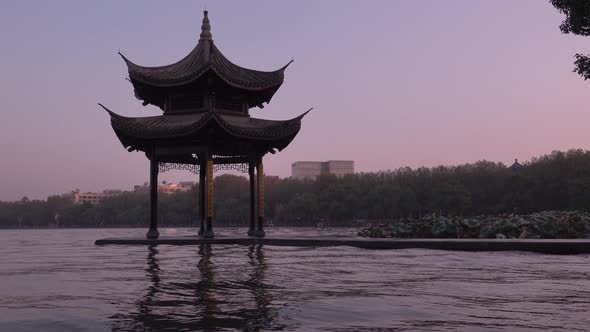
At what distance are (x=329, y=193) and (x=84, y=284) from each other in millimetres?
88321

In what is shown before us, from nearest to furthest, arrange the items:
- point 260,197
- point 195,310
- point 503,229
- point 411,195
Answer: point 195,310 < point 503,229 < point 260,197 < point 411,195

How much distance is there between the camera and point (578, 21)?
50.4 ft

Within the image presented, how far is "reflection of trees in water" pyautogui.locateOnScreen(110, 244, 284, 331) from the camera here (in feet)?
17.4

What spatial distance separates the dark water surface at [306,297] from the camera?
5.34 metres

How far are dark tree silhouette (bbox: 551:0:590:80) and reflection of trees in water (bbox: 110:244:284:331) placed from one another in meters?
11.5

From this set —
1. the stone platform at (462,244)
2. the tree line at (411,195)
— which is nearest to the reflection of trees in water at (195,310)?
the stone platform at (462,244)

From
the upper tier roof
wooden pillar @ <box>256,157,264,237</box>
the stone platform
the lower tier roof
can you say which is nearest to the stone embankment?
the stone platform

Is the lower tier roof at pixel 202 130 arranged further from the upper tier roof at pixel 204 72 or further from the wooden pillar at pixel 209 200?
the upper tier roof at pixel 204 72

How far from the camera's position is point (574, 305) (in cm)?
607

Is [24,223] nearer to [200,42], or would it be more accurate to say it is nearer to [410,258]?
[200,42]

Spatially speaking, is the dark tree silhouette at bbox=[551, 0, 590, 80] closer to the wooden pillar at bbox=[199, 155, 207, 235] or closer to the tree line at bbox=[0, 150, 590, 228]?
the wooden pillar at bbox=[199, 155, 207, 235]

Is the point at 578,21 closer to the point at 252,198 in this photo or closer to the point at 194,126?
the point at 194,126

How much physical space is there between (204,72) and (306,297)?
733 inches

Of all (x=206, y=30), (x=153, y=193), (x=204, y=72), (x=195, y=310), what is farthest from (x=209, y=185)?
(x=195, y=310)
